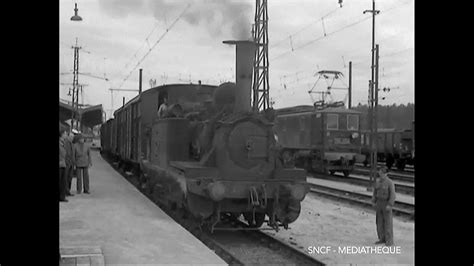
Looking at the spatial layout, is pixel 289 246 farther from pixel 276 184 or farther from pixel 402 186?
pixel 402 186

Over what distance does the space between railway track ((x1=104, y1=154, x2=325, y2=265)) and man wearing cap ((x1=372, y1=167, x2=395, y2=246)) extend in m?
1.37

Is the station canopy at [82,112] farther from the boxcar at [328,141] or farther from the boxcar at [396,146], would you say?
the boxcar at [396,146]

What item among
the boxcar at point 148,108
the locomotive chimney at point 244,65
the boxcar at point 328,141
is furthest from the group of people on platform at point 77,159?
the boxcar at point 328,141

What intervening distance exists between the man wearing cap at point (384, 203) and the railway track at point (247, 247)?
137 cm

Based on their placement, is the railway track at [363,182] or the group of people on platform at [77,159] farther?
the railway track at [363,182]

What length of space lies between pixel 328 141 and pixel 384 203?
12.1m

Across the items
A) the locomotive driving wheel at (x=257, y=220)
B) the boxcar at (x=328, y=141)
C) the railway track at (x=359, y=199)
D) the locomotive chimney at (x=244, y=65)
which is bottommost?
the railway track at (x=359, y=199)

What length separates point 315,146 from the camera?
19406 mm

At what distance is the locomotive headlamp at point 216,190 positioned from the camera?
7309mm

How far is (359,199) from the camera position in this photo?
1263 cm

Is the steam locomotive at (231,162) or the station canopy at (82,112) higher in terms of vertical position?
the station canopy at (82,112)

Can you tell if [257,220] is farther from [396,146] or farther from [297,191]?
[396,146]

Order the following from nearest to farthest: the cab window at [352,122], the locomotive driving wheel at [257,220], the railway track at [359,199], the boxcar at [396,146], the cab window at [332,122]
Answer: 1. the locomotive driving wheel at [257,220]
2. the railway track at [359,199]
3. the cab window at [332,122]
4. the cab window at [352,122]
5. the boxcar at [396,146]
